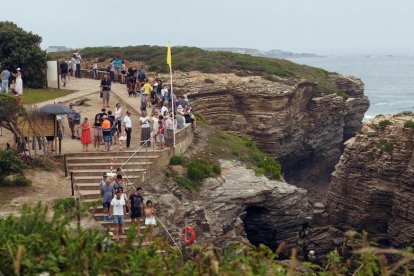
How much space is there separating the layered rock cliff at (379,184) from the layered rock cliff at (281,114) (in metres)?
6.75

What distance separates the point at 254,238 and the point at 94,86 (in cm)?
1391

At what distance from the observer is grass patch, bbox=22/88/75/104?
34.7m

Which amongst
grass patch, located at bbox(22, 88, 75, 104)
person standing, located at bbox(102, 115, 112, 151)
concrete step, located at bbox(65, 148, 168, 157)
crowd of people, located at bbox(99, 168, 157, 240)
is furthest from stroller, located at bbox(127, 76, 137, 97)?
crowd of people, located at bbox(99, 168, 157, 240)

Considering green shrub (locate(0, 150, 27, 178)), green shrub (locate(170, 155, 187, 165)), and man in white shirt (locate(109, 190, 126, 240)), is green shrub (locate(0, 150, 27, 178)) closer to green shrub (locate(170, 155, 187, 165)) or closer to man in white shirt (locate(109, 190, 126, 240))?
man in white shirt (locate(109, 190, 126, 240))

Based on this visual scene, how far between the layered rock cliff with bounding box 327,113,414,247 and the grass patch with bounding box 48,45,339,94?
1172 centimetres

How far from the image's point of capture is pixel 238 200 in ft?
91.5

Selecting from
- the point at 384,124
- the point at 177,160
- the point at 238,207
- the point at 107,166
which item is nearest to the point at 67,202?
the point at 107,166

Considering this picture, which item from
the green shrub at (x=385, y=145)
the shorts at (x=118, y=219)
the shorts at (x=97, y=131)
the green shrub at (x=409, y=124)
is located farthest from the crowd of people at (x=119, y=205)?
the green shrub at (x=409, y=124)

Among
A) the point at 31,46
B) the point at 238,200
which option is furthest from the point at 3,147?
the point at 31,46

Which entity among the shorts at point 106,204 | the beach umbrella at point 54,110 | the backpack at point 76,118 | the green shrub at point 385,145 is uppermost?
the beach umbrella at point 54,110

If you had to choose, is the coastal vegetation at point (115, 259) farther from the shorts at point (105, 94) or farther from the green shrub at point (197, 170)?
the shorts at point (105, 94)

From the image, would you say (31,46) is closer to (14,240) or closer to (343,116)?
(343,116)

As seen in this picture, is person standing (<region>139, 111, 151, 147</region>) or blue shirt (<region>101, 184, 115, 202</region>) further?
person standing (<region>139, 111, 151, 147</region>)

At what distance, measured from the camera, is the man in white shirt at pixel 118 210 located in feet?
69.0
